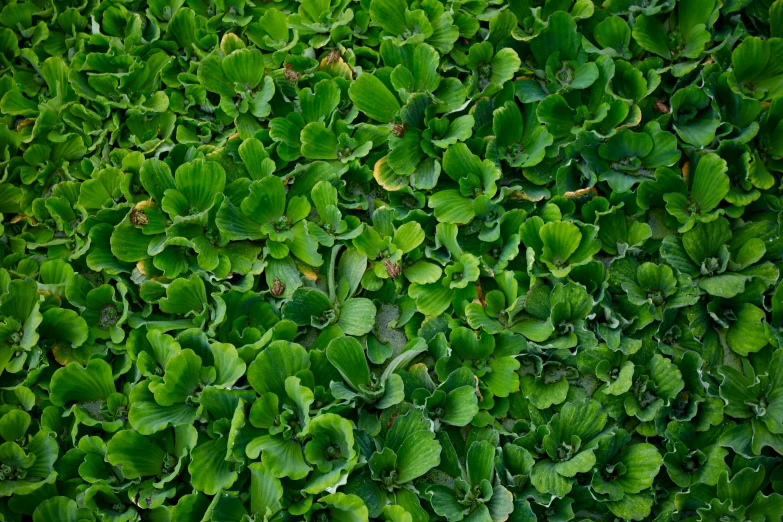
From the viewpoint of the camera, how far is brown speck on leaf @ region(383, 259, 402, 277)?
7.03 ft

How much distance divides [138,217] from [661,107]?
75.0 inches

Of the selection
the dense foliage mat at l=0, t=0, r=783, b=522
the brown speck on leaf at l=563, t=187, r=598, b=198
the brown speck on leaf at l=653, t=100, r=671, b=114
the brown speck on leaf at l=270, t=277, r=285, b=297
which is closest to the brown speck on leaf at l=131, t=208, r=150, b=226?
the dense foliage mat at l=0, t=0, r=783, b=522

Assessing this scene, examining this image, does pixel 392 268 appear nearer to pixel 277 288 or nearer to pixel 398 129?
pixel 277 288

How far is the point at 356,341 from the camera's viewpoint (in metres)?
1.96

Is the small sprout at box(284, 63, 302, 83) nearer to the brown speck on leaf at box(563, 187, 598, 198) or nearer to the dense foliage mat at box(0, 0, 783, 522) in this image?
the dense foliage mat at box(0, 0, 783, 522)

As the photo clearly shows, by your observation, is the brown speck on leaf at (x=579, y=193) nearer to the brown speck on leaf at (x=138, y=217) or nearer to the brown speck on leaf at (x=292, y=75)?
the brown speck on leaf at (x=292, y=75)

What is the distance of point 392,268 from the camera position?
214 cm

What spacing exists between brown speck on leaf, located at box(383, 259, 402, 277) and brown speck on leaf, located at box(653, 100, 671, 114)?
113 cm

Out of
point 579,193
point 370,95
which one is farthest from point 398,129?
point 579,193

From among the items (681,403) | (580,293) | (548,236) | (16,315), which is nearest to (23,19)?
(16,315)

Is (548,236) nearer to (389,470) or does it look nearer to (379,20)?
(389,470)

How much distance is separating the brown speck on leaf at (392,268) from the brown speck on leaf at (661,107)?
44.4 inches

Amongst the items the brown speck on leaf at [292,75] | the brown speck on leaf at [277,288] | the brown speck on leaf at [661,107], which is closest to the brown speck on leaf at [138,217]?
the brown speck on leaf at [277,288]

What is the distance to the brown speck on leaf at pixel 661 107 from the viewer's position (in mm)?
2348
